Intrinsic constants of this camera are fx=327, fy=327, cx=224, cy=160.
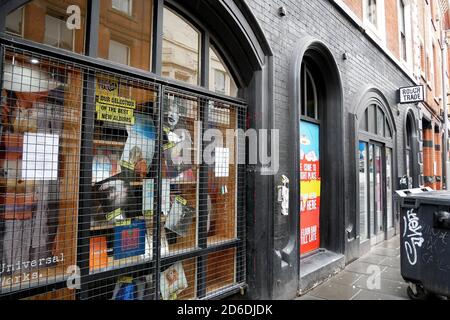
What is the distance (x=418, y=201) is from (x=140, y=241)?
139 inches

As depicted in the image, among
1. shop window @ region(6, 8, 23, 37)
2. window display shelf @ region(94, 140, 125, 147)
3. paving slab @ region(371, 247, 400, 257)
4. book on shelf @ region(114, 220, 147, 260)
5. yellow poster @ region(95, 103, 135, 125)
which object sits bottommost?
paving slab @ region(371, 247, 400, 257)

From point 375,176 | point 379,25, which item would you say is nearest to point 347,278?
point 375,176

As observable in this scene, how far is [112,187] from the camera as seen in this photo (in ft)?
9.54

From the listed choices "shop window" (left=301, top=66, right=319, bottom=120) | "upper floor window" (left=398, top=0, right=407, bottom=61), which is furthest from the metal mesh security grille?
"upper floor window" (left=398, top=0, right=407, bottom=61)

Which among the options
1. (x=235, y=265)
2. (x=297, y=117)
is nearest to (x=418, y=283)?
(x=235, y=265)

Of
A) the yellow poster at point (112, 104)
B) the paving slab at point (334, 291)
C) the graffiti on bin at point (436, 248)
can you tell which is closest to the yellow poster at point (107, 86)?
the yellow poster at point (112, 104)

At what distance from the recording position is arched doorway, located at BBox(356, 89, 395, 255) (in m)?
7.05

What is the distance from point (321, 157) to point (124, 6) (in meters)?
4.23

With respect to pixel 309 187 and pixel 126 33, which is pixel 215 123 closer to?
pixel 126 33

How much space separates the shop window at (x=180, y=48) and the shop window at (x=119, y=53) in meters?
0.42

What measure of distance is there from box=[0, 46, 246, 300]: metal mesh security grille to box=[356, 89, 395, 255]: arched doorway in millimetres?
3886

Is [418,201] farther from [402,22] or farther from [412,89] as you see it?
[402,22]

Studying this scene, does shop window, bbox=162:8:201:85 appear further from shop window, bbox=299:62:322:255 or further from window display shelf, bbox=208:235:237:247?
shop window, bbox=299:62:322:255

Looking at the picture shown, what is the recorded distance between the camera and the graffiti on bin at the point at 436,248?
391cm
